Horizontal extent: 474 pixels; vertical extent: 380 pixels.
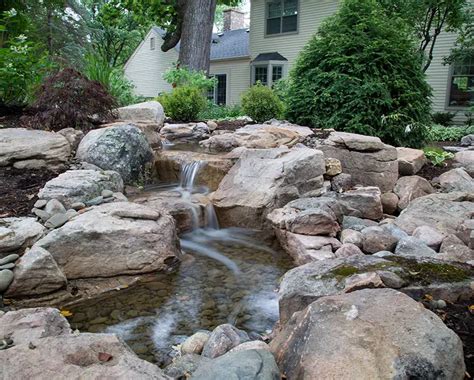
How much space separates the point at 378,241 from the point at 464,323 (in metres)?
2.02

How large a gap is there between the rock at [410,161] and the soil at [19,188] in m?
4.73

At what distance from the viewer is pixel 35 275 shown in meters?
3.22

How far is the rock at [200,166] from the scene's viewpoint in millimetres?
5914

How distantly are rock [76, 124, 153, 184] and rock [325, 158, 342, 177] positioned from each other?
2568 mm

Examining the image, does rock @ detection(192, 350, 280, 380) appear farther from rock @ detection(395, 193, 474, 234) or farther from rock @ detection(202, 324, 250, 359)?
rock @ detection(395, 193, 474, 234)

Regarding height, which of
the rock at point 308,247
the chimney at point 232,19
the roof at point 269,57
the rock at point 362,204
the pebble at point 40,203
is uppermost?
the chimney at point 232,19

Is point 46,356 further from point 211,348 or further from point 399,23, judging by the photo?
point 399,23

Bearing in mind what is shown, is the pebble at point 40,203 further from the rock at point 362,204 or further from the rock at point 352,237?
the rock at point 362,204

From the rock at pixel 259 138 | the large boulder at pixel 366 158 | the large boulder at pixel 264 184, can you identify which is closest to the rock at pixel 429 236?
the large boulder at pixel 264 184

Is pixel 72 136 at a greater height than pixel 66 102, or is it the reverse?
pixel 66 102

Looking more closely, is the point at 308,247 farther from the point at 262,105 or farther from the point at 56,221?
the point at 262,105

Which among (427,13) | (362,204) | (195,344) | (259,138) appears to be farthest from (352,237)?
(427,13)

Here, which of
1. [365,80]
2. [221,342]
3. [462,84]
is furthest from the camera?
[462,84]

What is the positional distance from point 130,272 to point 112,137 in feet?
7.80
